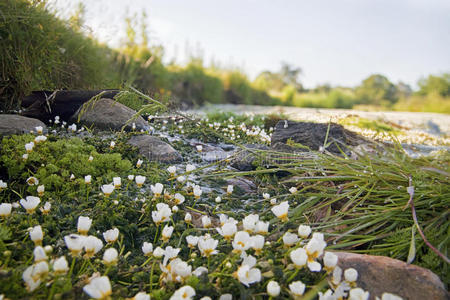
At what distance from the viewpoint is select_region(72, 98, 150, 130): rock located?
352 centimetres

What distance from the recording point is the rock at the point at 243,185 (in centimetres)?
242

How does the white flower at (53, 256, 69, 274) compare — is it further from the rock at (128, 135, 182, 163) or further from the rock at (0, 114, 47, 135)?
the rock at (0, 114, 47, 135)

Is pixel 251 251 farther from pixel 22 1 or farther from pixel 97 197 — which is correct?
pixel 22 1

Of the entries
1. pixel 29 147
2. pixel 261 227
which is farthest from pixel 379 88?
pixel 261 227

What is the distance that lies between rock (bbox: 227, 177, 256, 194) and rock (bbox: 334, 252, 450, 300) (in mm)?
1106

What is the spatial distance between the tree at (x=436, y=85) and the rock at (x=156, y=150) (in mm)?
23003

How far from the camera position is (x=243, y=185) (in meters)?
2.51

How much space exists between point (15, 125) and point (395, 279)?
3289mm

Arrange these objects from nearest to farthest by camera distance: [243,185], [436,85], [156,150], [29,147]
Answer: [29,147] → [243,185] → [156,150] → [436,85]

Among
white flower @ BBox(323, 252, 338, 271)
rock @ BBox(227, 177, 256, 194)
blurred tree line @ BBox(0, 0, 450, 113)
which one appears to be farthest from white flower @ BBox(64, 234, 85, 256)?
blurred tree line @ BBox(0, 0, 450, 113)

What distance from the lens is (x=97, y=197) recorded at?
2.03 metres

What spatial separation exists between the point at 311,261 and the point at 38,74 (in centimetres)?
435

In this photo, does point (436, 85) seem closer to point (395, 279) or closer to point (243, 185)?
point (243, 185)

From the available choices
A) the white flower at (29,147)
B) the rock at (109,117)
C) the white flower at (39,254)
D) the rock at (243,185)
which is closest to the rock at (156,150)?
the rock at (109,117)
